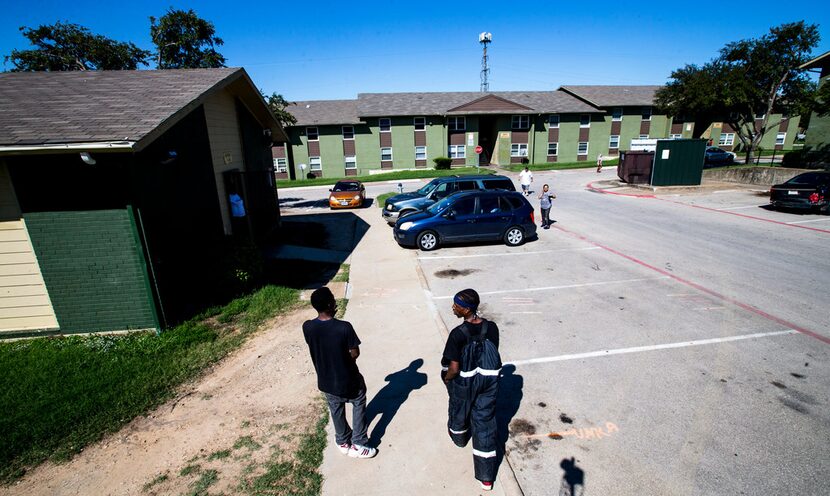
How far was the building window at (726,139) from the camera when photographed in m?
48.0

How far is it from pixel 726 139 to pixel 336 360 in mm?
60218

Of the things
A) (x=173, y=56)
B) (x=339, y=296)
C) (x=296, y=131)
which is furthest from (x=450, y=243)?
(x=296, y=131)

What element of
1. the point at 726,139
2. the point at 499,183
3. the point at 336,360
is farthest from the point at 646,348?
the point at 726,139

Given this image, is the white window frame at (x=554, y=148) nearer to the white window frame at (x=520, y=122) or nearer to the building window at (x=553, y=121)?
the building window at (x=553, y=121)

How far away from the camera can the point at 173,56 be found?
97.3 feet

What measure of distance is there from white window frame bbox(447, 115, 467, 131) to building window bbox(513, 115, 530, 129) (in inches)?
215

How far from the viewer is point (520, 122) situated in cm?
4306

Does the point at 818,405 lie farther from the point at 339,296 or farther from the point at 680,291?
the point at 339,296

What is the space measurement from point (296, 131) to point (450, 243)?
32628mm

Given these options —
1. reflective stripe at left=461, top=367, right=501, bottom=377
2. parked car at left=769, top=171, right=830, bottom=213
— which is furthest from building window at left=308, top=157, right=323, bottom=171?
reflective stripe at left=461, top=367, right=501, bottom=377

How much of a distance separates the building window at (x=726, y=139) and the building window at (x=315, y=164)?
46.8 metres

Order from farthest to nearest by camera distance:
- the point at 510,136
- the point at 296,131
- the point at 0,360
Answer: the point at 510,136 < the point at 296,131 < the point at 0,360

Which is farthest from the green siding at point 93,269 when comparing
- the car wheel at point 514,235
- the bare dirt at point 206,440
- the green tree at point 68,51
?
the green tree at point 68,51

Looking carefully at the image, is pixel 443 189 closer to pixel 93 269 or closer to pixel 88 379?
pixel 93 269
